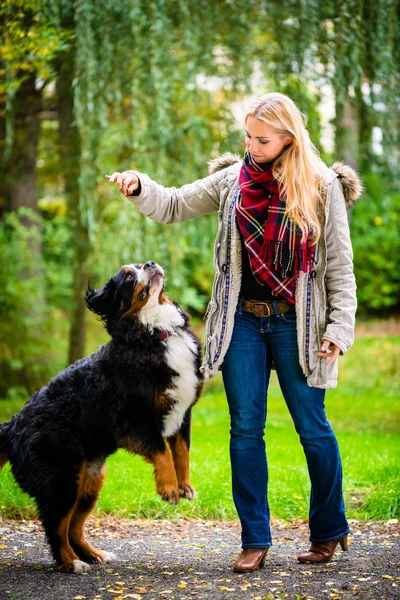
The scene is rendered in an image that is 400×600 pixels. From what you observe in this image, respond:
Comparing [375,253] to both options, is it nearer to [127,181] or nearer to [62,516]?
[127,181]

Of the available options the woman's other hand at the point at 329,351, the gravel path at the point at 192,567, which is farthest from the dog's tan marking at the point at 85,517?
the woman's other hand at the point at 329,351

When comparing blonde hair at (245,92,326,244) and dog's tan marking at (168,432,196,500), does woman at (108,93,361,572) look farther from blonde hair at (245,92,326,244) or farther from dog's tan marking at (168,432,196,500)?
dog's tan marking at (168,432,196,500)

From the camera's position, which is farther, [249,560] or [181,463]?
[181,463]

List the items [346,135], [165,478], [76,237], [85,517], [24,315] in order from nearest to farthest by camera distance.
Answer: [165,478], [85,517], [346,135], [76,237], [24,315]

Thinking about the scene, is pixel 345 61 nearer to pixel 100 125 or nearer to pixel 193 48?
pixel 193 48

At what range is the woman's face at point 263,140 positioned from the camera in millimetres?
3389

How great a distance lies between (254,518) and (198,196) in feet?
5.07

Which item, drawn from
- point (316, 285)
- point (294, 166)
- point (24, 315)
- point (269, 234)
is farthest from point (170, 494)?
point (24, 315)

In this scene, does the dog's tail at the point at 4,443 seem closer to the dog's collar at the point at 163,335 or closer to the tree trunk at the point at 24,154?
the dog's collar at the point at 163,335

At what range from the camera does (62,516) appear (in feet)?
11.9

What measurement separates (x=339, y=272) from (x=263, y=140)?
2.25 ft

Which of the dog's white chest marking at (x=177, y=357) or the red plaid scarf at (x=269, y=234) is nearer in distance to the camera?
the red plaid scarf at (x=269, y=234)

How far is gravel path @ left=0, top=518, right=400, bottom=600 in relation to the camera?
10.7 ft

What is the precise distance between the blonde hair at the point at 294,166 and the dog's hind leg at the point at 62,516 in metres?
1.59
